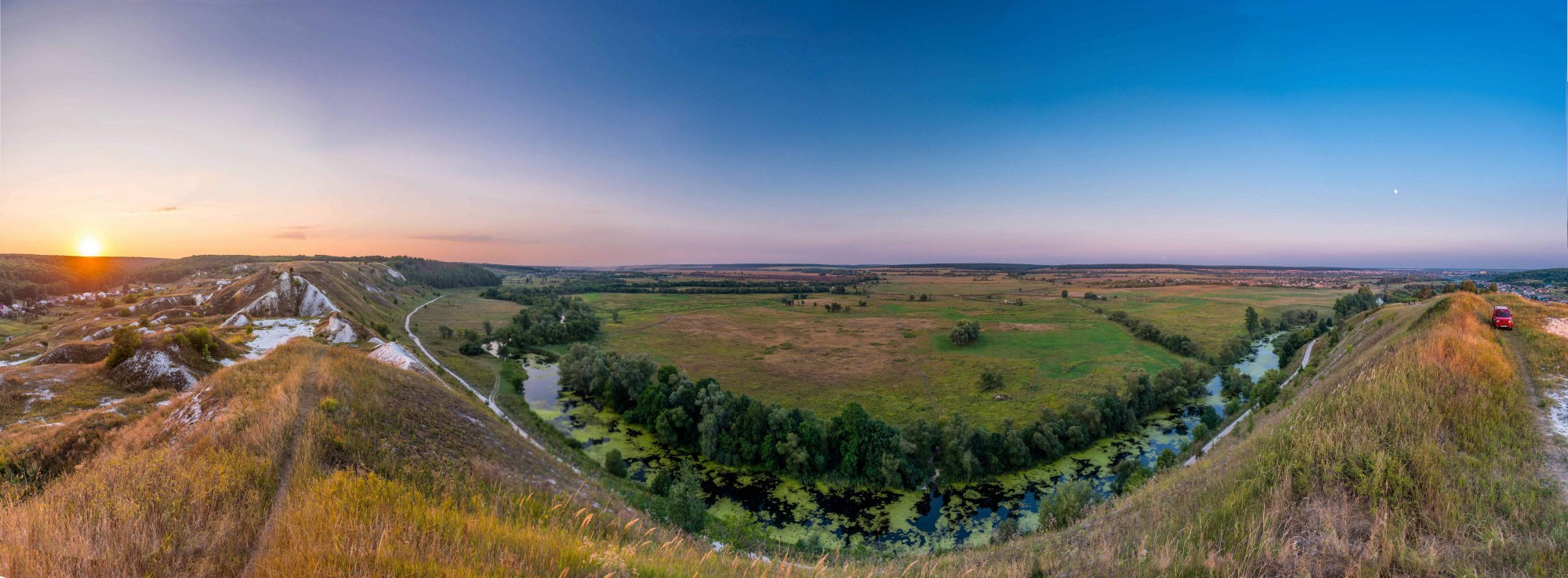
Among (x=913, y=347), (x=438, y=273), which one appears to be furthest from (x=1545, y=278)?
(x=438, y=273)

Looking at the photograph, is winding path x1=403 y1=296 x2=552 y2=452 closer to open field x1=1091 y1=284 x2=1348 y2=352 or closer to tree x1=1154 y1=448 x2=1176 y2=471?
tree x1=1154 y1=448 x2=1176 y2=471

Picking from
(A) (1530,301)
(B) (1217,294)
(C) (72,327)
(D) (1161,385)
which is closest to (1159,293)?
(B) (1217,294)

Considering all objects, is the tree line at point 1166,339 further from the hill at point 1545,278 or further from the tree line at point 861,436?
the hill at point 1545,278

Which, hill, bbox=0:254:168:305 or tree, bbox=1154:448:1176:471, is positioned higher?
hill, bbox=0:254:168:305

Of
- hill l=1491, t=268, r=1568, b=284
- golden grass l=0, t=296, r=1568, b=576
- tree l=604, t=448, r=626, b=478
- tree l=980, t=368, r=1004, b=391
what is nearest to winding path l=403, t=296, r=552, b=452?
tree l=604, t=448, r=626, b=478

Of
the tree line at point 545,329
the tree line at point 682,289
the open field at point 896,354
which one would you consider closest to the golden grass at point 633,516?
the open field at point 896,354

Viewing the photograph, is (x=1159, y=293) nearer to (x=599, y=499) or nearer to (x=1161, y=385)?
(x=1161, y=385)
